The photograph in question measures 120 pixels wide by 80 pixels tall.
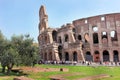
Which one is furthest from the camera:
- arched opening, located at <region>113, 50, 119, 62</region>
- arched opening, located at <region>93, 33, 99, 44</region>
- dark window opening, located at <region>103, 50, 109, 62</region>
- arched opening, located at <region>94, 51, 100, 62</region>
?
arched opening, located at <region>93, 33, 99, 44</region>

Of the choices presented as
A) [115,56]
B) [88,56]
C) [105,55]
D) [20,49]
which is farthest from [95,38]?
[20,49]

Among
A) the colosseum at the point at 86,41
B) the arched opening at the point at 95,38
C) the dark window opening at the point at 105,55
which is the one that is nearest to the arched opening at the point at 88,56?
the colosseum at the point at 86,41

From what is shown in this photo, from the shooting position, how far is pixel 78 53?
56.0 meters

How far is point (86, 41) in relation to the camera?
6122 cm

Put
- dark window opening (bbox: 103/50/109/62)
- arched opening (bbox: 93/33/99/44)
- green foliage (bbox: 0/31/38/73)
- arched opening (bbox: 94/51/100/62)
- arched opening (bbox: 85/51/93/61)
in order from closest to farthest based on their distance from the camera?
green foliage (bbox: 0/31/38/73) → dark window opening (bbox: 103/50/109/62) → arched opening (bbox: 94/51/100/62) → arched opening (bbox: 85/51/93/61) → arched opening (bbox: 93/33/99/44)

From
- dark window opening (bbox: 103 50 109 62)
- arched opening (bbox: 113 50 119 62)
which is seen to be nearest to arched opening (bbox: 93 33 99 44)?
dark window opening (bbox: 103 50 109 62)

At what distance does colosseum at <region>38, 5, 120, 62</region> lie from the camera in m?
56.0

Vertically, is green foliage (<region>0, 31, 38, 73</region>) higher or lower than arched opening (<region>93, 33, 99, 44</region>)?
lower

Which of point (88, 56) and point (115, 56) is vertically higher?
point (88, 56)

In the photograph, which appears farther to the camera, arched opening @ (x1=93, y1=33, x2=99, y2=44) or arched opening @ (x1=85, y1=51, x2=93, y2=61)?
arched opening @ (x1=93, y1=33, x2=99, y2=44)

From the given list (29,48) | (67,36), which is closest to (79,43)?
(67,36)

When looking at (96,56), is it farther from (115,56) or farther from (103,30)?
(103,30)

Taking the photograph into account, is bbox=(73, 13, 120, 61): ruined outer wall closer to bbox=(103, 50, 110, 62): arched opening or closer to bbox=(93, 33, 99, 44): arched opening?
bbox=(103, 50, 110, 62): arched opening

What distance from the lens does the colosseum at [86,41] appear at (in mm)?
55969
